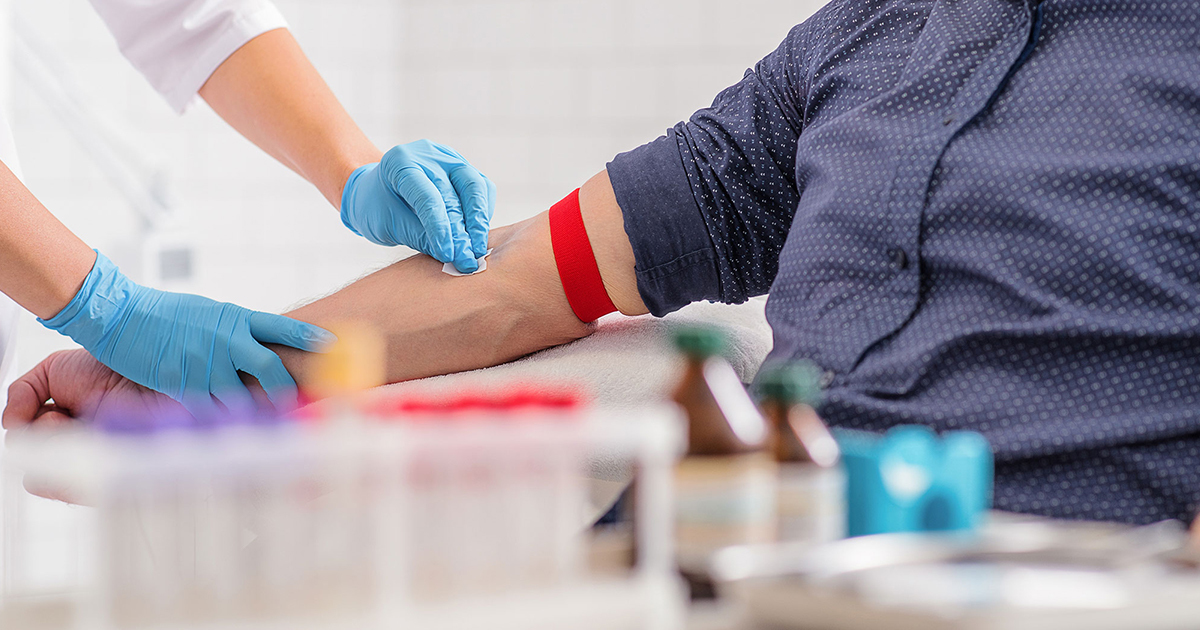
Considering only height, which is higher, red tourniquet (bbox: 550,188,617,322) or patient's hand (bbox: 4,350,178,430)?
red tourniquet (bbox: 550,188,617,322)

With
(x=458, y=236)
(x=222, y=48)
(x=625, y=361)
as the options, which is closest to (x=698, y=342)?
(x=625, y=361)

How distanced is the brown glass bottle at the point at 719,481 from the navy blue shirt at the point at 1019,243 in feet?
1.60

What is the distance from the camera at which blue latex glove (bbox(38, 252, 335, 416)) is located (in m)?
1.24

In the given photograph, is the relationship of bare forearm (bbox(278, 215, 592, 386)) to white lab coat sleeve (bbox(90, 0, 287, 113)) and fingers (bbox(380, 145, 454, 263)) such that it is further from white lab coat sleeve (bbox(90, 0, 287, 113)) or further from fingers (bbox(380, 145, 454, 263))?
white lab coat sleeve (bbox(90, 0, 287, 113))

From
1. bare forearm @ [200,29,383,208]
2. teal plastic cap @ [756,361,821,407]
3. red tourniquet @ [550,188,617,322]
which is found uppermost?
bare forearm @ [200,29,383,208]

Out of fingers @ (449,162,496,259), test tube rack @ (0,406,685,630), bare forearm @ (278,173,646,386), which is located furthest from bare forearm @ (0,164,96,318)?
test tube rack @ (0,406,685,630)

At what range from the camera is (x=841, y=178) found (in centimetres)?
107

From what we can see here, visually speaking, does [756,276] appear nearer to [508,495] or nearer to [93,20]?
[508,495]

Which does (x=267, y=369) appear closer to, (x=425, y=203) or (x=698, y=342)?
(x=425, y=203)

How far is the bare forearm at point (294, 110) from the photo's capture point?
1529mm

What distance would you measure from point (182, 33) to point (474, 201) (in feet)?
1.91

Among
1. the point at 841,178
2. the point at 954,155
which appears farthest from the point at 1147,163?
the point at 841,178

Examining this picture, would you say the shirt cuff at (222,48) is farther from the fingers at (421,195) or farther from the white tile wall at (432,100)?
the white tile wall at (432,100)

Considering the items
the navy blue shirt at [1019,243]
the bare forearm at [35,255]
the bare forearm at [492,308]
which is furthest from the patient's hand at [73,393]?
the navy blue shirt at [1019,243]
